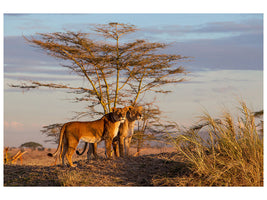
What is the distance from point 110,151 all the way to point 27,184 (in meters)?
2.27

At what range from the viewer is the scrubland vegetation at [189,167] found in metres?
6.97

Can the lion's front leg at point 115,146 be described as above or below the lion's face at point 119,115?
below

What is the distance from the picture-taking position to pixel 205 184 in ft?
22.4

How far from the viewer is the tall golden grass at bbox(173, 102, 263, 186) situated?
22.8 feet

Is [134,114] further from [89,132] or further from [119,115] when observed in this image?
[89,132]

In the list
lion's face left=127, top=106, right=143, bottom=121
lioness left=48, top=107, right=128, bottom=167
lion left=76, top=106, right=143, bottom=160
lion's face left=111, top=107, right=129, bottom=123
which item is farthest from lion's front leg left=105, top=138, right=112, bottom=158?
lion's face left=127, top=106, right=143, bottom=121

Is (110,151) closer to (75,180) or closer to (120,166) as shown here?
(120,166)

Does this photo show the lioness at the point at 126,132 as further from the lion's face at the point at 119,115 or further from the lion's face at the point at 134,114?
the lion's face at the point at 119,115

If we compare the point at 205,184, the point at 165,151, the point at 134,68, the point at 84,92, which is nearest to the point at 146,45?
the point at 134,68

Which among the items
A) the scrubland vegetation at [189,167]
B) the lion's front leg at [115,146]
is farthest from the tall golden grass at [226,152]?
the lion's front leg at [115,146]

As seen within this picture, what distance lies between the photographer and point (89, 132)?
8.94 metres

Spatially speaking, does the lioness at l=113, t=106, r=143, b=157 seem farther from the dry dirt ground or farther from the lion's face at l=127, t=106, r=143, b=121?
the dry dirt ground

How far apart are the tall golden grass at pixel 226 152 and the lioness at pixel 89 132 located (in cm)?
179

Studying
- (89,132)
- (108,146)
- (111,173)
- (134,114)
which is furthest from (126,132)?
(111,173)
